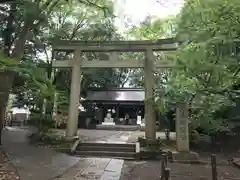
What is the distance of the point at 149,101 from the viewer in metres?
14.4

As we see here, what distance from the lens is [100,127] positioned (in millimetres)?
28344

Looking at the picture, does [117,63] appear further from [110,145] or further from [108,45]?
[110,145]

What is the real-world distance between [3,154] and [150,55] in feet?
29.7

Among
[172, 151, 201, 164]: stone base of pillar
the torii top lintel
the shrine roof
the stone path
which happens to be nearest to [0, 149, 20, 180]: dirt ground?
the stone path

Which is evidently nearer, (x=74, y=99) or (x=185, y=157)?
(x=185, y=157)

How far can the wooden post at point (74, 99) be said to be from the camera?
49.2 feet

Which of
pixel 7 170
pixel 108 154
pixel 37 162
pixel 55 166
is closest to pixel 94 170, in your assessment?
pixel 55 166

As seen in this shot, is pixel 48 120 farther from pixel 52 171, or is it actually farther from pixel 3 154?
pixel 52 171

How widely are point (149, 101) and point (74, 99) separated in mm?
4266

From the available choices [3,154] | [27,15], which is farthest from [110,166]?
[27,15]

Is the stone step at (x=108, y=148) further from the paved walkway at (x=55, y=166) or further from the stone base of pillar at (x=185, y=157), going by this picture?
the stone base of pillar at (x=185, y=157)

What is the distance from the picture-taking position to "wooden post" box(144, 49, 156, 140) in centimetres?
1464

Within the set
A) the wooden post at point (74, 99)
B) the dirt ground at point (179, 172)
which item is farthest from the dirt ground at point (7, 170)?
the wooden post at point (74, 99)

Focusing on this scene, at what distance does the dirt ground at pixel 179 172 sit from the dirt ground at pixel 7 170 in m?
3.27
